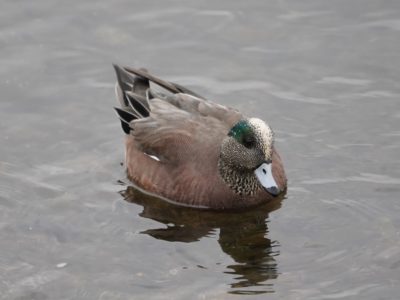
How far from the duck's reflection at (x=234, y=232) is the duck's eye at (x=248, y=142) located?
26.7 inches

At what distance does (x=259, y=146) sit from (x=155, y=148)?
1.24 meters

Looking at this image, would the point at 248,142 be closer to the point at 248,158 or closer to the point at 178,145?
the point at 248,158

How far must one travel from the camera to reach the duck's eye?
32.0 ft

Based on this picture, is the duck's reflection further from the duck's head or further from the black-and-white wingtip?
the black-and-white wingtip

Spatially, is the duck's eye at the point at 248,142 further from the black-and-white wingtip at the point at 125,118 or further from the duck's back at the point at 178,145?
the black-and-white wingtip at the point at 125,118

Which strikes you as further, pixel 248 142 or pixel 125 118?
pixel 125 118

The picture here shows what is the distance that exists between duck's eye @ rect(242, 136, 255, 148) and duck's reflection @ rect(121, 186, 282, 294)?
677mm

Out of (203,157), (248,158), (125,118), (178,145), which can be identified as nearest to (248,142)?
(248,158)

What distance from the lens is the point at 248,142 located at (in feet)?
32.1

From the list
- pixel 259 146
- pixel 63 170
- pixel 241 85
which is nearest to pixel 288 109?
pixel 241 85

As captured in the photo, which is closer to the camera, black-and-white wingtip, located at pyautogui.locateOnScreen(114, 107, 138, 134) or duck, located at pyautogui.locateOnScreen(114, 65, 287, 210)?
duck, located at pyautogui.locateOnScreen(114, 65, 287, 210)

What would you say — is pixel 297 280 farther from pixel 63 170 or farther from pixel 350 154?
pixel 63 170

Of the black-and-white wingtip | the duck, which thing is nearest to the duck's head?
the duck

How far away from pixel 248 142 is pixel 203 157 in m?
0.55
